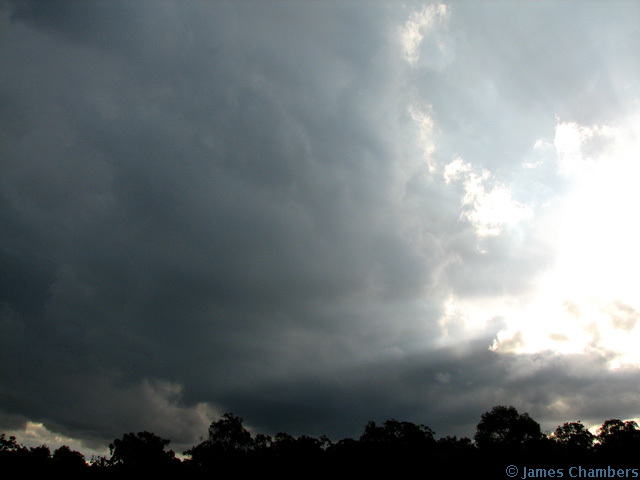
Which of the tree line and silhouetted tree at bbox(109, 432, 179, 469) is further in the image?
silhouetted tree at bbox(109, 432, 179, 469)

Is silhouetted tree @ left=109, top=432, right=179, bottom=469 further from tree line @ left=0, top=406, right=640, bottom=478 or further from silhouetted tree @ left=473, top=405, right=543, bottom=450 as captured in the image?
silhouetted tree @ left=473, top=405, right=543, bottom=450

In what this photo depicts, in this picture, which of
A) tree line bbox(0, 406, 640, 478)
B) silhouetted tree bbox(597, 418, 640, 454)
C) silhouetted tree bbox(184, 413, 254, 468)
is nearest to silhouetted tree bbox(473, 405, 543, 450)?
tree line bbox(0, 406, 640, 478)

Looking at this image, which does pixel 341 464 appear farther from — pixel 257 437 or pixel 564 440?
pixel 564 440

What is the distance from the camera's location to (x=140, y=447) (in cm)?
10769

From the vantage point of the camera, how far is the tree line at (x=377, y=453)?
4700 cm

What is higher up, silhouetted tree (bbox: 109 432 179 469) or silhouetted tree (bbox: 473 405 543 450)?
silhouetted tree (bbox: 473 405 543 450)

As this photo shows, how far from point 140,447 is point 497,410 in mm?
103397

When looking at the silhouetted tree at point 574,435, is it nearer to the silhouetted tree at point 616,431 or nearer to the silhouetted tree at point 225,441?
the silhouetted tree at point 616,431

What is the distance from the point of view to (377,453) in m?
57.5

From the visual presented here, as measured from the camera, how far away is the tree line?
47.0m

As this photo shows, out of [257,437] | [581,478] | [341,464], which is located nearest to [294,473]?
[341,464]

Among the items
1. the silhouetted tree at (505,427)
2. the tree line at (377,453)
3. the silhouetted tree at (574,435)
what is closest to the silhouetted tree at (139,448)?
the tree line at (377,453)

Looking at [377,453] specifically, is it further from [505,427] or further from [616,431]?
[616,431]

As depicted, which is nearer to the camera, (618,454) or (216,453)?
(618,454)
